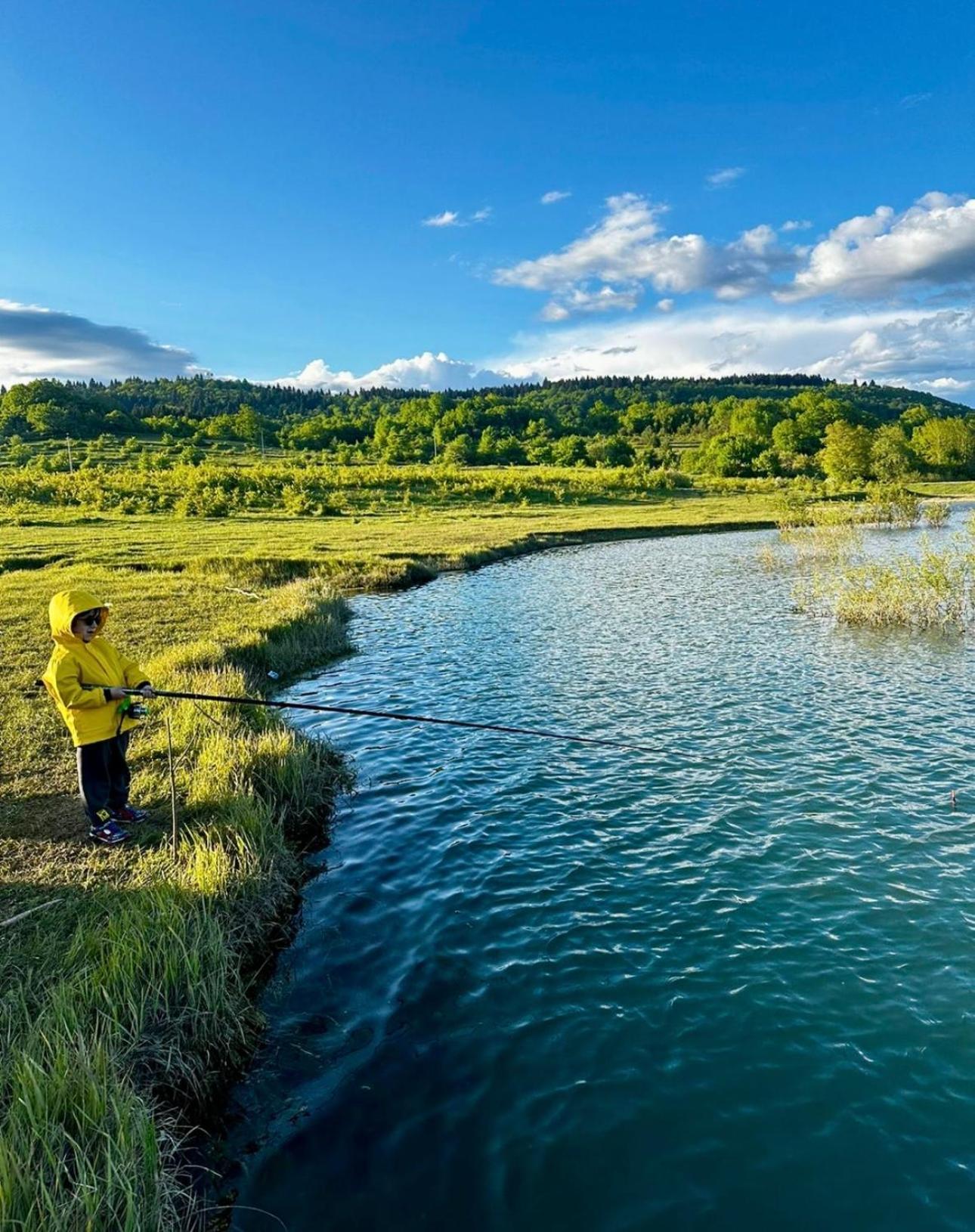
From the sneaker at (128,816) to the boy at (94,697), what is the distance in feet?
0.03

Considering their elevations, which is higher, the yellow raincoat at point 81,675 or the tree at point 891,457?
the tree at point 891,457

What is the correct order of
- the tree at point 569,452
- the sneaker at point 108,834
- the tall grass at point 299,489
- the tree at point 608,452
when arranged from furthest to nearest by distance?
the tree at point 569,452 → the tree at point 608,452 → the tall grass at point 299,489 → the sneaker at point 108,834

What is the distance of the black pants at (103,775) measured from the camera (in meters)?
10.7

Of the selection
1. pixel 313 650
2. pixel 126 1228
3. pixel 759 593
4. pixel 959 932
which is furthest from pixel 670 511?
pixel 126 1228

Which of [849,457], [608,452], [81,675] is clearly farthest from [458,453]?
[81,675]

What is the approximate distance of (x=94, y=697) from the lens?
34.2 feet

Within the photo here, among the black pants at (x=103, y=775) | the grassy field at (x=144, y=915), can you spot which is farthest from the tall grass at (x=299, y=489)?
the black pants at (x=103, y=775)

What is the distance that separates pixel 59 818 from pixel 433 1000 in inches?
241

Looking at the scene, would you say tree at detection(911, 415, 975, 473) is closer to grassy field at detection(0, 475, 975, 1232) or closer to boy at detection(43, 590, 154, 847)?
grassy field at detection(0, 475, 975, 1232)

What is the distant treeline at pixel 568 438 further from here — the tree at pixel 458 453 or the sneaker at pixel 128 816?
the sneaker at pixel 128 816

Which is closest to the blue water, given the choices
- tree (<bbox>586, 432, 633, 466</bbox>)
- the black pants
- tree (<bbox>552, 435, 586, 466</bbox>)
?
the black pants

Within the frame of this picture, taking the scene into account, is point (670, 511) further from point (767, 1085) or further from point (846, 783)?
point (767, 1085)

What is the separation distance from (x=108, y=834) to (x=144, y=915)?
9.16 ft

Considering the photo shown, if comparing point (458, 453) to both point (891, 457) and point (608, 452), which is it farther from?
point (891, 457)
